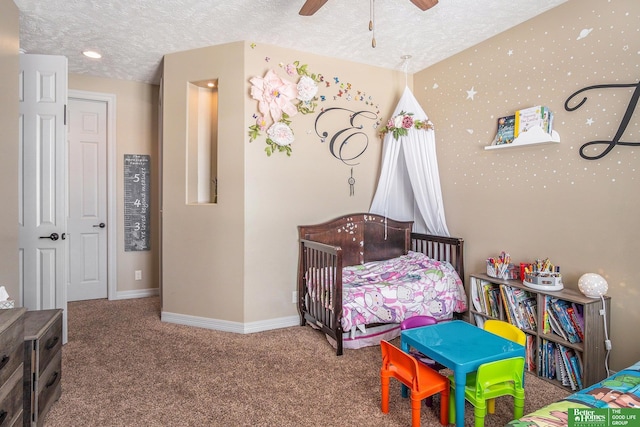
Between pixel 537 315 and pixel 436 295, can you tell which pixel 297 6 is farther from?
pixel 537 315

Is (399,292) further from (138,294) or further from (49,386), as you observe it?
(138,294)

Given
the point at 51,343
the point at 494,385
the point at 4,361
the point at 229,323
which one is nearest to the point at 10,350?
the point at 4,361

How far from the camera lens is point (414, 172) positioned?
3.48 meters

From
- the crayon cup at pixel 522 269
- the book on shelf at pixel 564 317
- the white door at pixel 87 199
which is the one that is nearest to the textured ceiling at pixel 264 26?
the white door at pixel 87 199

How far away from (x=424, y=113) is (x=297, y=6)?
1.69 metres

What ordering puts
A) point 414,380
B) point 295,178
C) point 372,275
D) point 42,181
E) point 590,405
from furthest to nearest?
point 295,178
point 372,275
point 42,181
point 414,380
point 590,405

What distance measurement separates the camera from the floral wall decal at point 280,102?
10.5ft

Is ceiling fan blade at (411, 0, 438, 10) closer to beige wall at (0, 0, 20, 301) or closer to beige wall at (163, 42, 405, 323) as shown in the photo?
beige wall at (163, 42, 405, 323)

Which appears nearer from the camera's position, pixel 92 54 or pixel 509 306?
pixel 509 306

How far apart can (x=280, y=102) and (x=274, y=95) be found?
0.08m

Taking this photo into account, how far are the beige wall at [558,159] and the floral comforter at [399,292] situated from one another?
38 centimetres

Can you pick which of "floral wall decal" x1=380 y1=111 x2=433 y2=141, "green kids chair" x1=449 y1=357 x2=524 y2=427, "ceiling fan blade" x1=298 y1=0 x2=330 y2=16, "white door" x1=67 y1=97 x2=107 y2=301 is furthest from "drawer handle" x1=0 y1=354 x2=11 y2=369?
"floral wall decal" x1=380 y1=111 x2=433 y2=141

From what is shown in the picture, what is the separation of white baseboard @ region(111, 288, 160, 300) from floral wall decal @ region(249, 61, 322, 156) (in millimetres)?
2470

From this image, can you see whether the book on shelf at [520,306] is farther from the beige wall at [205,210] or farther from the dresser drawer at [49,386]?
the dresser drawer at [49,386]
